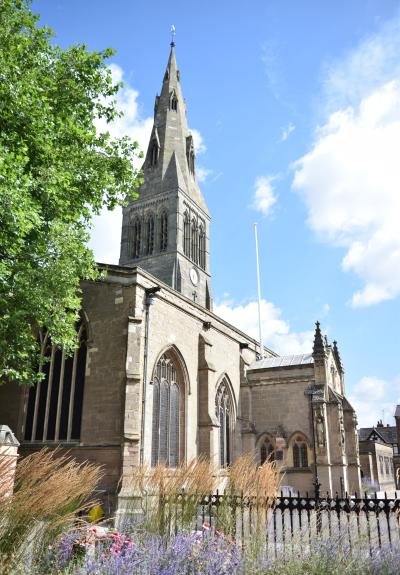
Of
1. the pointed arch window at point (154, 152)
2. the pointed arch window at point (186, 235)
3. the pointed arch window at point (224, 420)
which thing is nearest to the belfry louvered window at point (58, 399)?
the pointed arch window at point (224, 420)

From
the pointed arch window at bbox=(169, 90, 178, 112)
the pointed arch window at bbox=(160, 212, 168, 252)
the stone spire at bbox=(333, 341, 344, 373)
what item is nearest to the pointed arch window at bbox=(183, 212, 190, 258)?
the pointed arch window at bbox=(160, 212, 168, 252)

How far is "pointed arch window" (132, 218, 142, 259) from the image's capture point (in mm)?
49525

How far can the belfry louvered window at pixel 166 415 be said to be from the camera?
18078 millimetres

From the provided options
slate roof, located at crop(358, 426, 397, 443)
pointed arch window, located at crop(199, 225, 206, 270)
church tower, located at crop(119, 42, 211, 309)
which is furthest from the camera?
slate roof, located at crop(358, 426, 397, 443)

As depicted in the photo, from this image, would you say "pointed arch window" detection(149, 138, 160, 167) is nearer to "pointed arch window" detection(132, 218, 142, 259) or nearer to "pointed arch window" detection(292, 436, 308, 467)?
→ "pointed arch window" detection(132, 218, 142, 259)

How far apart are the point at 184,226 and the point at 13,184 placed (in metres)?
38.4

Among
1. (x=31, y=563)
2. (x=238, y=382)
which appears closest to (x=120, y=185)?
(x=31, y=563)

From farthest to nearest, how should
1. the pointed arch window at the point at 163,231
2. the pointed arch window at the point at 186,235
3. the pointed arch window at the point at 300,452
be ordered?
the pointed arch window at the point at 186,235 < the pointed arch window at the point at 163,231 < the pointed arch window at the point at 300,452

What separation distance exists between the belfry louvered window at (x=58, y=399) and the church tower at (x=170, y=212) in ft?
92.5

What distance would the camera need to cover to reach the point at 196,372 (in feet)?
68.5

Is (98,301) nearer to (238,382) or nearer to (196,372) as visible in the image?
(196,372)

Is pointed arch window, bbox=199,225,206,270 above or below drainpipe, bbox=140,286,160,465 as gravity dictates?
above

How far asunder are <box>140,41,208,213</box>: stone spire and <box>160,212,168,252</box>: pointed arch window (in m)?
2.68

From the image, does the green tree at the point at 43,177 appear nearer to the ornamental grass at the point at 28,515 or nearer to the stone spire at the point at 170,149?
the ornamental grass at the point at 28,515
